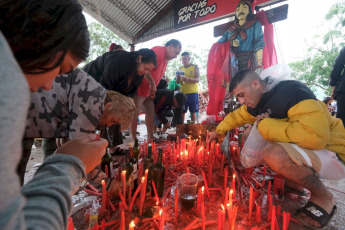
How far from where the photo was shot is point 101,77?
8.13ft

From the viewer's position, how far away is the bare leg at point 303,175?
1.51 m

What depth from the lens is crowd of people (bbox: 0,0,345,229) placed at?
326mm

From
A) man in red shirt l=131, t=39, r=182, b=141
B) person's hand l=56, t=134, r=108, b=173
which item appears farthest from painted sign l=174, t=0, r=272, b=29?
person's hand l=56, t=134, r=108, b=173

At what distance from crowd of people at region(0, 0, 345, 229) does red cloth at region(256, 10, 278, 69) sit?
0.14 meters

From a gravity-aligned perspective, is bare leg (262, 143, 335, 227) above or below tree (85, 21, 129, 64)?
below

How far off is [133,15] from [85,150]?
7.85 meters

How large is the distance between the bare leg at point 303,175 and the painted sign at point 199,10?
3730 millimetres

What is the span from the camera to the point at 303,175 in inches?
62.2

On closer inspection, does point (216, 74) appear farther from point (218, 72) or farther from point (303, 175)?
point (303, 175)

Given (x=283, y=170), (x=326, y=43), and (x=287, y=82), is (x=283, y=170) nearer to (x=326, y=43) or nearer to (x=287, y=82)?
(x=287, y=82)

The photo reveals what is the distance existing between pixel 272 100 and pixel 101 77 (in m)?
2.20

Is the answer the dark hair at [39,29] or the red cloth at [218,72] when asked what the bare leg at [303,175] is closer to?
the dark hair at [39,29]

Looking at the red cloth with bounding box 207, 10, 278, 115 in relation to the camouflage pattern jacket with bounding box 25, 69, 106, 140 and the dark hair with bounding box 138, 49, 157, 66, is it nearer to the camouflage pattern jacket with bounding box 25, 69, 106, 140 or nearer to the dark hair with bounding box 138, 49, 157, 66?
the dark hair with bounding box 138, 49, 157, 66

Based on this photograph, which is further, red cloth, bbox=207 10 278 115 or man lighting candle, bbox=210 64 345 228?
red cloth, bbox=207 10 278 115
